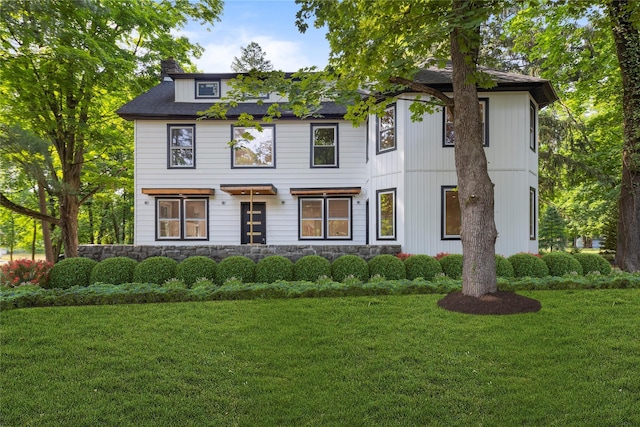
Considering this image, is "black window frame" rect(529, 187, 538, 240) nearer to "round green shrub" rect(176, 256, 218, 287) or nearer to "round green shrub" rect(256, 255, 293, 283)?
"round green shrub" rect(256, 255, 293, 283)

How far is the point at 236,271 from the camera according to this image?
8.29 m

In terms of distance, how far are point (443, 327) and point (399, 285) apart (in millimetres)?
2227

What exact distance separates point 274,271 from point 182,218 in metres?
6.78

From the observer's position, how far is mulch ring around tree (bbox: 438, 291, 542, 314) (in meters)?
5.38

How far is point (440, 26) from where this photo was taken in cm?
478

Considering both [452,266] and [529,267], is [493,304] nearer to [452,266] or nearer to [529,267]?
[452,266]

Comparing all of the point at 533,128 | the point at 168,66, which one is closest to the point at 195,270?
the point at 168,66

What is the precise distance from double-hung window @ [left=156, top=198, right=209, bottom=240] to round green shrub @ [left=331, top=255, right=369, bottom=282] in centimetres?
691

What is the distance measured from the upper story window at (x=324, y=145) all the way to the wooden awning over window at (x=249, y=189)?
6.31 feet

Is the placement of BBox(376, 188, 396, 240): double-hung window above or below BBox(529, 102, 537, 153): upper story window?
below

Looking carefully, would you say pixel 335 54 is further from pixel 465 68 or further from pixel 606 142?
pixel 606 142

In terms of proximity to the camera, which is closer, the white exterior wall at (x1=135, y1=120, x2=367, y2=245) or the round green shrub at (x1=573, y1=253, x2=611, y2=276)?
the round green shrub at (x1=573, y1=253, x2=611, y2=276)

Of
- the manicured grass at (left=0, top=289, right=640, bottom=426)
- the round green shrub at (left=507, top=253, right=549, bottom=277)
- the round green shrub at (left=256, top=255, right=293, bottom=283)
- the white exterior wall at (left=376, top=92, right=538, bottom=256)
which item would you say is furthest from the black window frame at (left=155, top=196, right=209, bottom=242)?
the round green shrub at (left=507, top=253, right=549, bottom=277)

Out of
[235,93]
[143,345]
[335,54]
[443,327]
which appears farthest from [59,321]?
[335,54]
